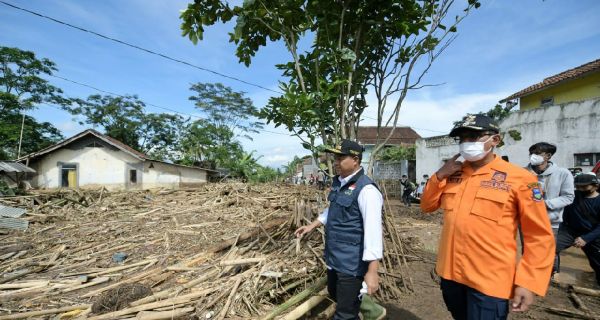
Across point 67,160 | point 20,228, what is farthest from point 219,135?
point 20,228

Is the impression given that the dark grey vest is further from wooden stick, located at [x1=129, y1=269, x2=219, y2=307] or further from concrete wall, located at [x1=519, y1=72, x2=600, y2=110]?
concrete wall, located at [x1=519, y1=72, x2=600, y2=110]

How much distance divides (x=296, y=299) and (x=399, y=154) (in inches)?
847

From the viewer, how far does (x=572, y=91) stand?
16.2 m

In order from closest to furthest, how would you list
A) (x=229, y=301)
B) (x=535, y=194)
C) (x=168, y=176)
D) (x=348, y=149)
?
1. (x=535, y=194)
2. (x=348, y=149)
3. (x=229, y=301)
4. (x=168, y=176)

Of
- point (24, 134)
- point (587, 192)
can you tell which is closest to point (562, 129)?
point (587, 192)

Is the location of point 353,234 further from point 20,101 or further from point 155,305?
point 20,101

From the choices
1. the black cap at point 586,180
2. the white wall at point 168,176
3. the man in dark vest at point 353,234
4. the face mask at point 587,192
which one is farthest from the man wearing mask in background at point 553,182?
the white wall at point 168,176

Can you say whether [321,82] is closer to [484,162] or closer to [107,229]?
[484,162]

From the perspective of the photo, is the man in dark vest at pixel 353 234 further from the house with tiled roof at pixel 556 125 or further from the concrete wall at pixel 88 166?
the concrete wall at pixel 88 166

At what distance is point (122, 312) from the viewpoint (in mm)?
3859

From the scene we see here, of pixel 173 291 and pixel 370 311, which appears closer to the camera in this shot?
pixel 370 311

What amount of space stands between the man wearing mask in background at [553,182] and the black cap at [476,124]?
264 cm

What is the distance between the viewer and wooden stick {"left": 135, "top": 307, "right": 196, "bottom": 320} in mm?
3732

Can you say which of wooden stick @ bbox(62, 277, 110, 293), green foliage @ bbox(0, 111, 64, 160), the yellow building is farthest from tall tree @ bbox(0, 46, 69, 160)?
the yellow building
